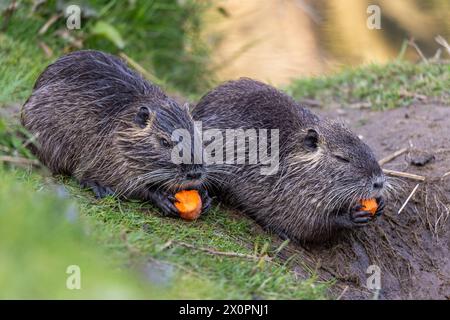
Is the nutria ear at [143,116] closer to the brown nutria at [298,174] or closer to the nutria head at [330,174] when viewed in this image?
the brown nutria at [298,174]

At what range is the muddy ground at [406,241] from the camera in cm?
556

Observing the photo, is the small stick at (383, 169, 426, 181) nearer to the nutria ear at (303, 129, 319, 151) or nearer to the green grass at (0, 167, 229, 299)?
the nutria ear at (303, 129, 319, 151)

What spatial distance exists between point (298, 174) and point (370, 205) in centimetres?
51

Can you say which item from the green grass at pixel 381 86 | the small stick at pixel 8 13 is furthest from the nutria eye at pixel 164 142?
the green grass at pixel 381 86

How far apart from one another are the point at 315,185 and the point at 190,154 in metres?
0.92

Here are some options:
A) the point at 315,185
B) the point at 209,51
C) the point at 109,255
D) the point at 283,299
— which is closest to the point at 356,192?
the point at 315,185

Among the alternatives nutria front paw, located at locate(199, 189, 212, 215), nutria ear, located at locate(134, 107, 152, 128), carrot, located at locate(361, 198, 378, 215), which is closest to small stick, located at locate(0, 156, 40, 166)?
nutria ear, located at locate(134, 107, 152, 128)

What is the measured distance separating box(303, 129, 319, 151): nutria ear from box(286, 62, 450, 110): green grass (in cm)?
208

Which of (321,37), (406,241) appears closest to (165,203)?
(406,241)

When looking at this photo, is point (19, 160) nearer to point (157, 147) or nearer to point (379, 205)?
point (157, 147)

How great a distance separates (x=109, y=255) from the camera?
4.15m

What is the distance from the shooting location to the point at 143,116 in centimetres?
536

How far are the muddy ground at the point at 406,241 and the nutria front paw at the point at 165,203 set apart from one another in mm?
777

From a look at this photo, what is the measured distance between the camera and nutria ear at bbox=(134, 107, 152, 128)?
5.34 m
